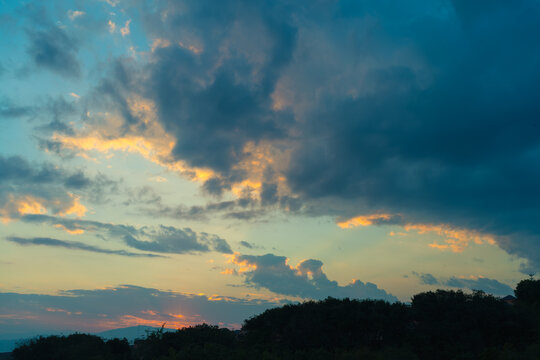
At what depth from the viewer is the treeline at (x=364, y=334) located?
159 ft

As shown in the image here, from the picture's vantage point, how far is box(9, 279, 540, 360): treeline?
48.5 meters

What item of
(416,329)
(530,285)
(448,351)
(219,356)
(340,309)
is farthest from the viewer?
(530,285)

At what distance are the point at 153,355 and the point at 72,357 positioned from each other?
17.6 m

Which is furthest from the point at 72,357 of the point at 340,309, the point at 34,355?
the point at 340,309

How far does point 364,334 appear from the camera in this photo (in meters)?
62.8

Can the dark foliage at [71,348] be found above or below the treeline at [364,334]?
below

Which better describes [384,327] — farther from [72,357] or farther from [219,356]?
[72,357]

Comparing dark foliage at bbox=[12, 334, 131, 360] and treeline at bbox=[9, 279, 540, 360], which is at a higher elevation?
treeline at bbox=[9, 279, 540, 360]

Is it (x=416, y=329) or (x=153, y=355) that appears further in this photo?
(x=153, y=355)

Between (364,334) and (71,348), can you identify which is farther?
(71,348)

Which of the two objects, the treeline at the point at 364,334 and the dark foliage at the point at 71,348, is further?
the dark foliage at the point at 71,348

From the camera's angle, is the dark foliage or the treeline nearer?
the treeline

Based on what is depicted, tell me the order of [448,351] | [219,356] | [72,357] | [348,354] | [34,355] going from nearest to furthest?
[348,354] < [219,356] < [448,351] < [72,357] < [34,355]

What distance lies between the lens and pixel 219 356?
151ft
